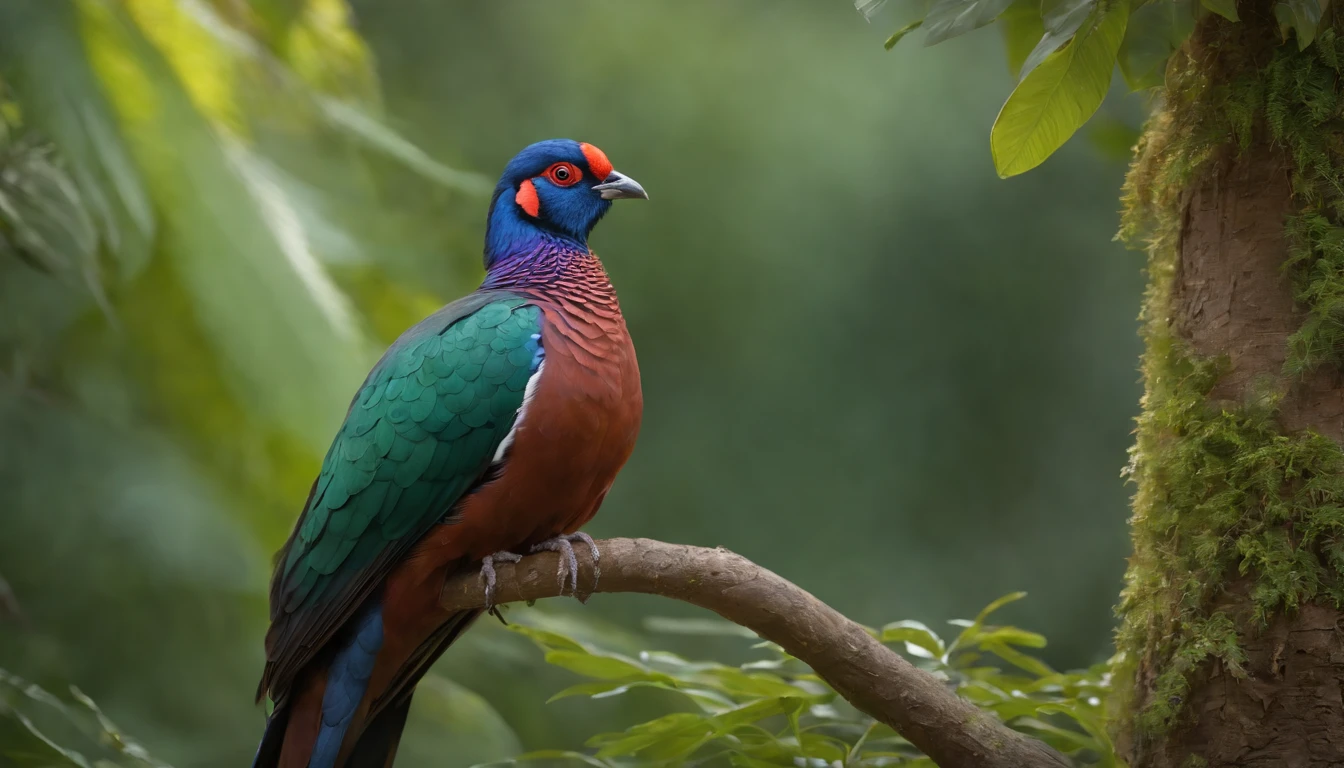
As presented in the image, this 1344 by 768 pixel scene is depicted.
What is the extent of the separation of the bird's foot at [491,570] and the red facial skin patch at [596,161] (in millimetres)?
870

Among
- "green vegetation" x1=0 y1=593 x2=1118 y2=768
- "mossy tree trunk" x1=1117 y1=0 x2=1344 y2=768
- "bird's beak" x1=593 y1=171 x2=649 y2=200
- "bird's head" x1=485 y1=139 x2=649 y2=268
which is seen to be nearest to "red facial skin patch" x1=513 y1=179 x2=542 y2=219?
"bird's head" x1=485 y1=139 x2=649 y2=268

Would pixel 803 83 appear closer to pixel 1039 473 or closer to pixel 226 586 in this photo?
pixel 1039 473

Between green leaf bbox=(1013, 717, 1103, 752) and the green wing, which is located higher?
the green wing

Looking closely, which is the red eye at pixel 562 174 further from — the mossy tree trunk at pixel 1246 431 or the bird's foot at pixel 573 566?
the mossy tree trunk at pixel 1246 431

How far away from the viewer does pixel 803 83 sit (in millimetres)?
4430

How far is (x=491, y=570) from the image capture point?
6.12 ft

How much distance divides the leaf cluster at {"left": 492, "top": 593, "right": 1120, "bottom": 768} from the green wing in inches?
10.7

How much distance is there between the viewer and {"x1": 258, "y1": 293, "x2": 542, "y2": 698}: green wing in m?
Answer: 1.91

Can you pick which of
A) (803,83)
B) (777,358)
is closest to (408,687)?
(777,358)

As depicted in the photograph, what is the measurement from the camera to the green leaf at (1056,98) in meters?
1.53

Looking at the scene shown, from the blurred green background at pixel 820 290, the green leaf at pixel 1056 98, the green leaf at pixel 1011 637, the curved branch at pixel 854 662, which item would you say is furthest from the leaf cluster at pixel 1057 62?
the blurred green background at pixel 820 290

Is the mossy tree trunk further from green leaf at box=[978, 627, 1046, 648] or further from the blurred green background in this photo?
the blurred green background

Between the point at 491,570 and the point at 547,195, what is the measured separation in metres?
0.84

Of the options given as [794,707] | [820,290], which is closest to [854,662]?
[794,707]
